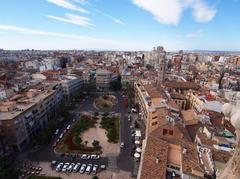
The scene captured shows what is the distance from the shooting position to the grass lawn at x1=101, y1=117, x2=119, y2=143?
3778 cm

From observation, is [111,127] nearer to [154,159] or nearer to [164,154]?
[164,154]

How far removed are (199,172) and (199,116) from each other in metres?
19.4

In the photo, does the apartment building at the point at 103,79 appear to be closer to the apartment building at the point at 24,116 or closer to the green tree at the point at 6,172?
the apartment building at the point at 24,116

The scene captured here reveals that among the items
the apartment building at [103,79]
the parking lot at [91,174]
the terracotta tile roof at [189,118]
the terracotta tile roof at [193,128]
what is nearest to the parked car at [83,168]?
the parking lot at [91,174]

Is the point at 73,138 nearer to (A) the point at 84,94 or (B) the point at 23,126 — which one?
(B) the point at 23,126

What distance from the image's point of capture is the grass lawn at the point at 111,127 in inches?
1487

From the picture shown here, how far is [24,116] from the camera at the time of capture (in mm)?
36125

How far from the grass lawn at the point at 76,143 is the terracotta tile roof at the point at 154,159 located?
504 inches

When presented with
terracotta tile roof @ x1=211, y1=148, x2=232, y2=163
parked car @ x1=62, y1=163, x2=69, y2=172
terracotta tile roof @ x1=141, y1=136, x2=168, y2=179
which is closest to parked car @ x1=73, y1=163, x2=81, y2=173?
parked car @ x1=62, y1=163, x2=69, y2=172

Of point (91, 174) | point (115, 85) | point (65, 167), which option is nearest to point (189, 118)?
point (91, 174)

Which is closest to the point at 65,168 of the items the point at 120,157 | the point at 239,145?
the point at 120,157

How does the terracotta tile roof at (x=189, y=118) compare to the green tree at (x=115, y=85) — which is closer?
the terracotta tile roof at (x=189, y=118)

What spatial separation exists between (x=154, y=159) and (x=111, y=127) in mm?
21200

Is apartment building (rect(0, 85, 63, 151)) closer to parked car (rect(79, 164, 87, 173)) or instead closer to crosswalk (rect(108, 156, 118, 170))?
parked car (rect(79, 164, 87, 173))
